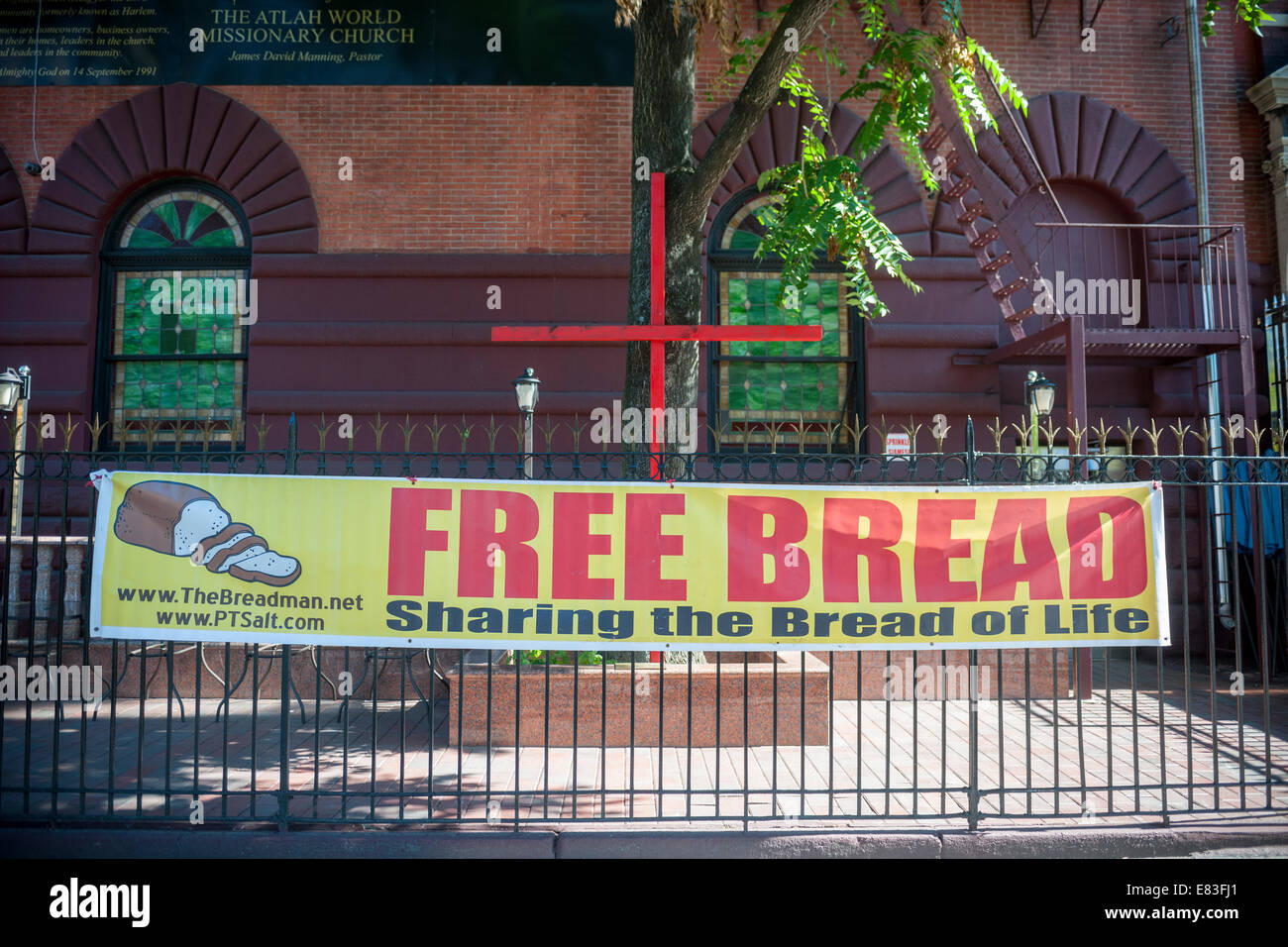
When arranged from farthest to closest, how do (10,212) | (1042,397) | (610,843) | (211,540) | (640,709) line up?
(10,212), (1042,397), (640,709), (211,540), (610,843)

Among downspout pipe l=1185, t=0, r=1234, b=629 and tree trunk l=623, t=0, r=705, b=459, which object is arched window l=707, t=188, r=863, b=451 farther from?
downspout pipe l=1185, t=0, r=1234, b=629

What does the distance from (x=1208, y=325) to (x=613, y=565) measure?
9.77 meters

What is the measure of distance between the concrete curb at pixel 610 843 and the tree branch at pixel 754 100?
17.5 feet

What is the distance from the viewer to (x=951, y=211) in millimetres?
11258

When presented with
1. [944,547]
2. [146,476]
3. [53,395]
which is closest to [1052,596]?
[944,547]

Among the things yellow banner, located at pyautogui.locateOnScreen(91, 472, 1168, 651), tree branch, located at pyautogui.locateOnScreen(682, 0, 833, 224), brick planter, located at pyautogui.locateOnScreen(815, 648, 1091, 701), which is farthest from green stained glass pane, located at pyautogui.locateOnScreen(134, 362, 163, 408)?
brick planter, located at pyautogui.locateOnScreen(815, 648, 1091, 701)

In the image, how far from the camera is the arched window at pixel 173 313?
37.8 feet

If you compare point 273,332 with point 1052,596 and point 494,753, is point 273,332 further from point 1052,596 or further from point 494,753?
Result: point 1052,596

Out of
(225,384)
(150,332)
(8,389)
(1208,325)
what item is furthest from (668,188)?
(150,332)

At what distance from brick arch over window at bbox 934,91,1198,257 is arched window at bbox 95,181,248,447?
9.79 metres

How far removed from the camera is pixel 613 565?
16.7ft

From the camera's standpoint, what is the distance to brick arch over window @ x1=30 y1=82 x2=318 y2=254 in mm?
11258

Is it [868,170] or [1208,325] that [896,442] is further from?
[1208,325]

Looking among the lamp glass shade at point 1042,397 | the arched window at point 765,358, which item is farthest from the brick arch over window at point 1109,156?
the lamp glass shade at point 1042,397
